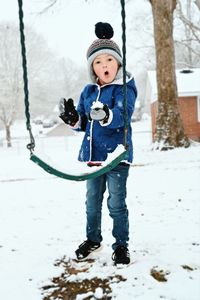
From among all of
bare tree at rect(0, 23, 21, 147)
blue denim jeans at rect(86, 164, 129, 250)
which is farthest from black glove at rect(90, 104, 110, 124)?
bare tree at rect(0, 23, 21, 147)

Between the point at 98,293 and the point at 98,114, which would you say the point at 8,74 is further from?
the point at 98,293

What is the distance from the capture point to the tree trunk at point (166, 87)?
10.6m

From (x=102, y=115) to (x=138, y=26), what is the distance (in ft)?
90.5

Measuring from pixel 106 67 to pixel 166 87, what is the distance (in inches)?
335

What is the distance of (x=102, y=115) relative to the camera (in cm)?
228

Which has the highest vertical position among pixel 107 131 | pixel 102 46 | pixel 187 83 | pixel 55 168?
pixel 187 83

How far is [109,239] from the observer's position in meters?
3.08

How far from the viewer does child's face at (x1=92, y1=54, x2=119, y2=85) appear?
262 centimetres

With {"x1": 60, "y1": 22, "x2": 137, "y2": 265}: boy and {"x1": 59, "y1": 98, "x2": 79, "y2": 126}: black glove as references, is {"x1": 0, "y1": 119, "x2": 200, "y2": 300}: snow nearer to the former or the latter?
{"x1": 60, "y1": 22, "x2": 137, "y2": 265}: boy

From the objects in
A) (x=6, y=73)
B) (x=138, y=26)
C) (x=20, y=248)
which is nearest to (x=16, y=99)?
(x=6, y=73)

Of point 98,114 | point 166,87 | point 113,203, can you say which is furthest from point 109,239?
point 166,87

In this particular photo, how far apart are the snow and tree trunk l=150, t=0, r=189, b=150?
202 inches

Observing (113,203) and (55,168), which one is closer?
(55,168)

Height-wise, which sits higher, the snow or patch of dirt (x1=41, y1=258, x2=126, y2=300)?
the snow
